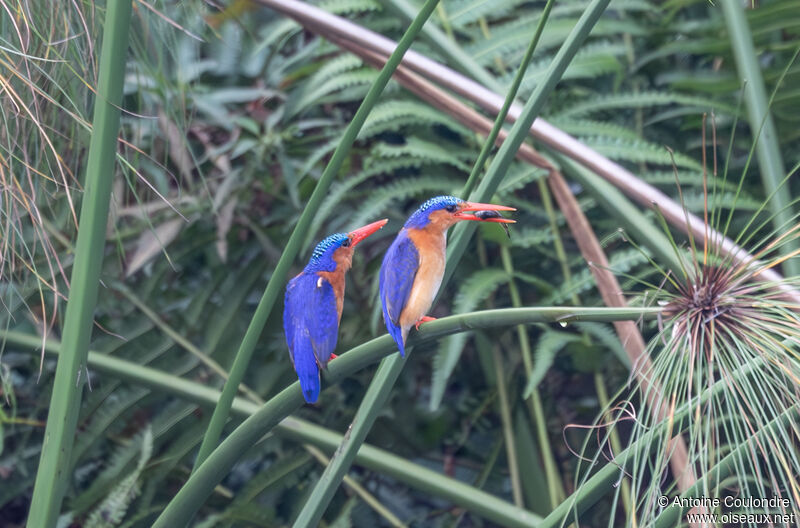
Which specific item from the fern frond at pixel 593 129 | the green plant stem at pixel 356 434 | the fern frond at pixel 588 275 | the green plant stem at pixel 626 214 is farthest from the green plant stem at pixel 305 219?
the fern frond at pixel 593 129

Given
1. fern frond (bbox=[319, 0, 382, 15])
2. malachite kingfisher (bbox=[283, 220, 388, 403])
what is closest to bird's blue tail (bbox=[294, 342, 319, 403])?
malachite kingfisher (bbox=[283, 220, 388, 403])

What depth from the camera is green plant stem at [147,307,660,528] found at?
0.47 metres

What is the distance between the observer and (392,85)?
1.36 meters

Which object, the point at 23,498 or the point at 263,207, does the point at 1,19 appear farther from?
the point at 23,498

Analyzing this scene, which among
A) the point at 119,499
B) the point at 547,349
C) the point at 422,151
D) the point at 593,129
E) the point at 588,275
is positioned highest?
the point at 593,129

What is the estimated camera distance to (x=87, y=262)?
61cm

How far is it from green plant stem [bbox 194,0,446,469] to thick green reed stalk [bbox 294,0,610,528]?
0.28 feet

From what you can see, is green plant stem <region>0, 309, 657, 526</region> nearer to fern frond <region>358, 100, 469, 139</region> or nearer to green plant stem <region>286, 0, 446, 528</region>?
green plant stem <region>286, 0, 446, 528</region>

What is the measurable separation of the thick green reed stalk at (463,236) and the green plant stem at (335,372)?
0.04 metres

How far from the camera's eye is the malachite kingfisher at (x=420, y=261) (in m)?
0.61

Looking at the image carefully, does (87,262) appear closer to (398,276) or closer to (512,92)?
(398,276)

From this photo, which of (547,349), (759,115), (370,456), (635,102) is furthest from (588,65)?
(370,456)

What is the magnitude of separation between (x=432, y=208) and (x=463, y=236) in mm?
43

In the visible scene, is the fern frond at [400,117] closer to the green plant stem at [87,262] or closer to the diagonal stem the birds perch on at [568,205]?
the diagonal stem the birds perch on at [568,205]
